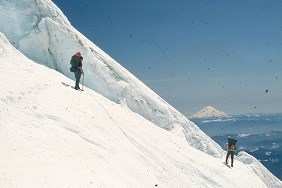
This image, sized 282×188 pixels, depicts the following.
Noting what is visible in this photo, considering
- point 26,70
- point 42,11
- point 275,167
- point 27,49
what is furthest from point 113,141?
point 275,167

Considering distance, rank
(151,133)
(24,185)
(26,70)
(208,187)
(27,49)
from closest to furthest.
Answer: (24,185)
(26,70)
(208,187)
(151,133)
(27,49)

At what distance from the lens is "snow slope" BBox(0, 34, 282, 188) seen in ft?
33.3

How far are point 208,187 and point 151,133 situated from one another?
5.06 m

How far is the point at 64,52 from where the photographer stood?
89.2 feet

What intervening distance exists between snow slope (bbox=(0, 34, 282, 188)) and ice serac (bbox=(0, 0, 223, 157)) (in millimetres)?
4103

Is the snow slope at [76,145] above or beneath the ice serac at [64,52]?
Answer: beneath

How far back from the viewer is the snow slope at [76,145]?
400 inches

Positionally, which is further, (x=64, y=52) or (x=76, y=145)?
(x=64, y=52)

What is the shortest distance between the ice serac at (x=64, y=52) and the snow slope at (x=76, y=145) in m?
4.10

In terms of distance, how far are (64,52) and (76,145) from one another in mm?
15858

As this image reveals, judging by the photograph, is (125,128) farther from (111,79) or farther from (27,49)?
(27,49)

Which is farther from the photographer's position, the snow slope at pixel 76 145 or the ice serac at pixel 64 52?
the ice serac at pixel 64 52

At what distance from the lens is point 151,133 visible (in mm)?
21969

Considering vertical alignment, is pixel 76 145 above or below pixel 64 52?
below
